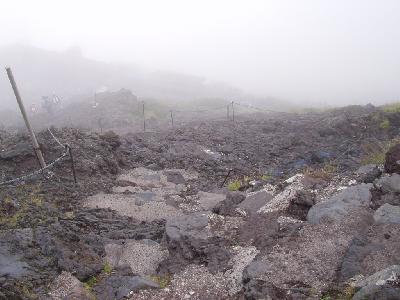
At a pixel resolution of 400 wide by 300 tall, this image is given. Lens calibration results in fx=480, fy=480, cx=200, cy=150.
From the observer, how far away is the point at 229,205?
940 cm

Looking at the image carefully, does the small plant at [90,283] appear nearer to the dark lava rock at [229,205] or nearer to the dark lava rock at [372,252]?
the dark lava rock at [229,205]

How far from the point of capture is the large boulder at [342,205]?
7.91m

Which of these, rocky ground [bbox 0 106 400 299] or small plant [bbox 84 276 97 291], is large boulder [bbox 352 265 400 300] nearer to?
rocky ground [bbox 0 106 400 299]

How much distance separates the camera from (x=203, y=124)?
2189 centimetres

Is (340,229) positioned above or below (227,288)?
above

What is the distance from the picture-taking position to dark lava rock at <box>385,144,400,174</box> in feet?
29.0

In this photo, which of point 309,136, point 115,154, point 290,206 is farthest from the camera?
point 309,136

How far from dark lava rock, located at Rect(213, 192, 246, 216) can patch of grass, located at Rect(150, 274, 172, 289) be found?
2.03 m

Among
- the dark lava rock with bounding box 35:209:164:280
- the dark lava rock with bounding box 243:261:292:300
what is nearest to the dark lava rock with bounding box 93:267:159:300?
the dark lava rock with bounding box 35:209:164:280

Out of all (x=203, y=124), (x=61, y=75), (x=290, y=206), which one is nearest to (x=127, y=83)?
(x=61, y=75)

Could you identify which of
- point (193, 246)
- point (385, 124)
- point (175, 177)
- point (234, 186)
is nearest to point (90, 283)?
point (193, 246)

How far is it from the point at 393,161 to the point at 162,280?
4797mm

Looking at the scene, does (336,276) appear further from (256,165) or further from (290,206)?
(256,165)

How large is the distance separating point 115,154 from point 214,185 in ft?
11.6
